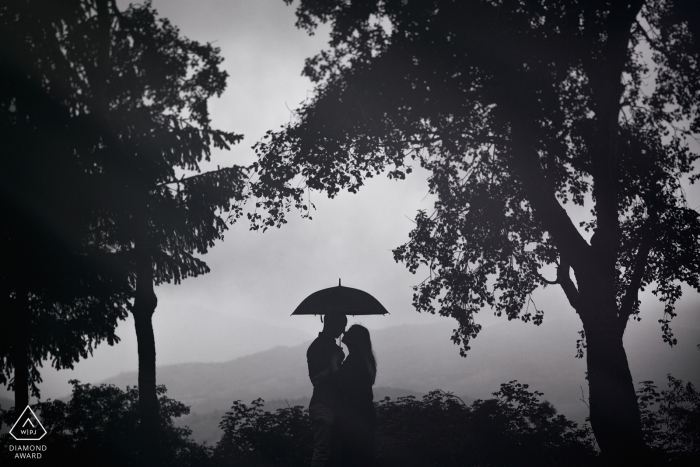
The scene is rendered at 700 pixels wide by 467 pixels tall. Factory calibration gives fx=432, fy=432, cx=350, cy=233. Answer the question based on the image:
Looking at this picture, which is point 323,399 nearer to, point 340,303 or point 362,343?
point 362,343

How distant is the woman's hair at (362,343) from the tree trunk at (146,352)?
5.43 metres

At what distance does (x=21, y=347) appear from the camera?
10969 mm

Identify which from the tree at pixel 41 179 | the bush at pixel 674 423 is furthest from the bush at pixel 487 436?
the tree at pixel 41 179

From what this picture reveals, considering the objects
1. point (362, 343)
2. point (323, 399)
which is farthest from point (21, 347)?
point (362, 343)

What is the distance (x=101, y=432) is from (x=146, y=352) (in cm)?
257

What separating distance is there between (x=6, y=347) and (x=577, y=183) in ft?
50.8

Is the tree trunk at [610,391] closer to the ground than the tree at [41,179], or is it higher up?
closer to the ground

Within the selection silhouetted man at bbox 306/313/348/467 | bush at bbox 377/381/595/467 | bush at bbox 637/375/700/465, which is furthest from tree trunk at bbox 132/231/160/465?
bush at bbox 637/375/700/465

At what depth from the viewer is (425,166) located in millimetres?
12625

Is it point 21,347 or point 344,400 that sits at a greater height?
point 21,347

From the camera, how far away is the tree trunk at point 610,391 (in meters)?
7.33

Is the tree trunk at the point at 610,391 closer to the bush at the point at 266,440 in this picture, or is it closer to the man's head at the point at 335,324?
the man's head at the point at 335,324

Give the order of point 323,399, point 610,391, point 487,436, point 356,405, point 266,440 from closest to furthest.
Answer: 1. point 356,405
2. point 323,399
3. point 610,391
4. point 487,436
5. point 266,440

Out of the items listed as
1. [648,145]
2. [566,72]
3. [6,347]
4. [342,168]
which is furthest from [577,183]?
[6,347]
